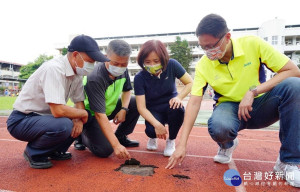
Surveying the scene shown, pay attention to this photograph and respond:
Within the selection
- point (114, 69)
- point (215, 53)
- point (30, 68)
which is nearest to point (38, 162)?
point (114, 69)

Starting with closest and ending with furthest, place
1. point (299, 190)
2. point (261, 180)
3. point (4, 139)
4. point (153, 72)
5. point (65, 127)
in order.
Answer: point (299, 190) → point (261, 180) → point (65, 127) → point (153, 72) → point (4, 139)

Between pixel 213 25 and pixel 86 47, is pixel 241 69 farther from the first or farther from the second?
pixel 86 47

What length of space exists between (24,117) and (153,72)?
151 cm

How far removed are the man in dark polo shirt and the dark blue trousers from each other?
370mm

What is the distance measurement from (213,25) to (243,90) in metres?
0.76

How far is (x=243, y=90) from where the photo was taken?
7.70 ft

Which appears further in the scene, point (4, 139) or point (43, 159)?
point (4, 139)

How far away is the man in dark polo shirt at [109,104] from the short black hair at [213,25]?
2.68 feet

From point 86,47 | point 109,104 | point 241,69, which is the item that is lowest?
point 109,104

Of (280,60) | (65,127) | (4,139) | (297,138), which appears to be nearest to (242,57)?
(280,60)

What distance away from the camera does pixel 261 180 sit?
2066 mm

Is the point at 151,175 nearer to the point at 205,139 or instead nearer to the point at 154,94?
the point at 154,94

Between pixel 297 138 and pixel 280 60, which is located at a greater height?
pixel 280 60

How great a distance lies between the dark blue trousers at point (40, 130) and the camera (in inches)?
87.3
